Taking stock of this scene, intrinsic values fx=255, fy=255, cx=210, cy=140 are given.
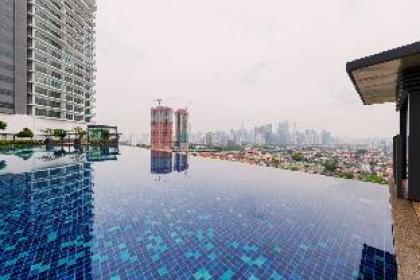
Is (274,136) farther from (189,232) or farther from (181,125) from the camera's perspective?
(189,232)

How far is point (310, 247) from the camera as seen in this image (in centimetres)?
588

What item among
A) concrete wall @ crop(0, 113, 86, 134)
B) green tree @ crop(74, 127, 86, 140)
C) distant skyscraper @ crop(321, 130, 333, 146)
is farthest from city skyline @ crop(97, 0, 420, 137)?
distant skyscraper @ crop(321, 130, 333, 146)

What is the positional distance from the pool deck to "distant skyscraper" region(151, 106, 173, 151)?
5245cm

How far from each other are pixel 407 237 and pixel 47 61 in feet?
209

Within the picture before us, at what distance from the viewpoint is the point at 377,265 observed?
500 centimetres

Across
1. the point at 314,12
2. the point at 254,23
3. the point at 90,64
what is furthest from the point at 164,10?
the point at 90,64

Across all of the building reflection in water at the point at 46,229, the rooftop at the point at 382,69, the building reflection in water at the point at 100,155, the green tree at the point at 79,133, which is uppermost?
the rooftop at the point at 382,69

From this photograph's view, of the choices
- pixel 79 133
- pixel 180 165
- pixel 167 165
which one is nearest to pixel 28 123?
pixel 79 133

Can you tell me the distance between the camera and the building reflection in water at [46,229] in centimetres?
459

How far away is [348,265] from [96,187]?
Answer: 34.3 feet

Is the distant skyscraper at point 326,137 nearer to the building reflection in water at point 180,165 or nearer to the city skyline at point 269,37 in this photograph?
the city skyline at point 269,37

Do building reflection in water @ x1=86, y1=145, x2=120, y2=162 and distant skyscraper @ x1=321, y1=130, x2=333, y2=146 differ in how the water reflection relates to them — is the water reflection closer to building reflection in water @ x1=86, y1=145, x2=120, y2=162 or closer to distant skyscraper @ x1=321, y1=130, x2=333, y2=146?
building reflection in water @ x1=86, y1=145, x2=120, y2=162

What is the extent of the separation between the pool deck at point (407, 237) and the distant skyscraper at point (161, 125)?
172 feet

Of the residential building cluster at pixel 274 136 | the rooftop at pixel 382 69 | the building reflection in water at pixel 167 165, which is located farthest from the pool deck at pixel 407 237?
the residential building cluster at pixel 274 136
